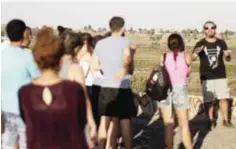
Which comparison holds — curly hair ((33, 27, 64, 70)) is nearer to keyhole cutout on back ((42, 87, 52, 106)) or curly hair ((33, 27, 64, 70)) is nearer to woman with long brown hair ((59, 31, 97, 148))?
keyhole cutout on back ((42, 87, 52, 106))

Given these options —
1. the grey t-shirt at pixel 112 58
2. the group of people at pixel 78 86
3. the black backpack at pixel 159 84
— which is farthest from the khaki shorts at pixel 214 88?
the grey t-shirt at pixel 112 58

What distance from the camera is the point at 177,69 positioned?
7715 mm

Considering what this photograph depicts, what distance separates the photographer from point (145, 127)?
1091 cm

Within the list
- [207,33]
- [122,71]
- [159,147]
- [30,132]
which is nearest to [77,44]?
[122,71]

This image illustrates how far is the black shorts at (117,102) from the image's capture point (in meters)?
7.54

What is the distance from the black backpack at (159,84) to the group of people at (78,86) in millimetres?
64

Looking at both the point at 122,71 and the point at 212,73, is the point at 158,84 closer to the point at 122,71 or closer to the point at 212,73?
the point at 122,71

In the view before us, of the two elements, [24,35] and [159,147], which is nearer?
[24,35]

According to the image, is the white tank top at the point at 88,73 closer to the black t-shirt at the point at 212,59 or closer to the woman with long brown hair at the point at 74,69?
the woman with long brown hair at the point at 74,69

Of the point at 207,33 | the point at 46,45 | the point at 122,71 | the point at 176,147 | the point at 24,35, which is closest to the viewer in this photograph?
the point at 46,45

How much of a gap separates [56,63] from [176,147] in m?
5.09

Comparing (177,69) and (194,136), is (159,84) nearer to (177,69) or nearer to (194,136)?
(177,69)

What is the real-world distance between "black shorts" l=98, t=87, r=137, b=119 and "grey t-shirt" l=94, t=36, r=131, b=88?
9 centimetres

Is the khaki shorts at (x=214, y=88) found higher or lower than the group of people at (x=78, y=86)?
lower
